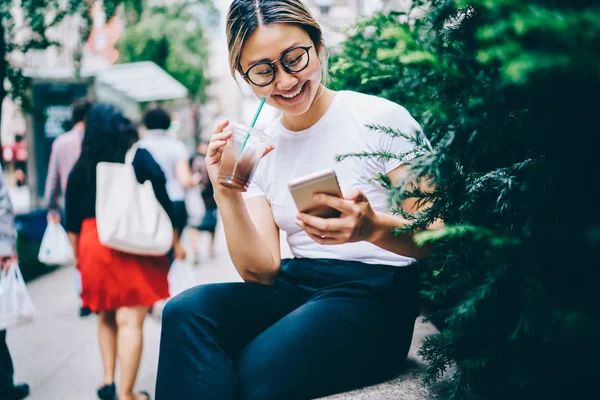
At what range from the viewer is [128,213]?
3236 millimetres

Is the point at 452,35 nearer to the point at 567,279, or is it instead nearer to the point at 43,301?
the point at 567,279

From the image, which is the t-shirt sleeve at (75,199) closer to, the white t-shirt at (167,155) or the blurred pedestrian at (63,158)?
the blurred pedestrian at (63,158)

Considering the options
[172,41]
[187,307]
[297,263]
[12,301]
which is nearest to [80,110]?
[12,301]

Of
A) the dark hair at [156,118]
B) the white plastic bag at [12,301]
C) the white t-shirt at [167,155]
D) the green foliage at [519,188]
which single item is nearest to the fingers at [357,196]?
the green foliage at [519,188]

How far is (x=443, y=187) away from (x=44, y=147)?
932cm

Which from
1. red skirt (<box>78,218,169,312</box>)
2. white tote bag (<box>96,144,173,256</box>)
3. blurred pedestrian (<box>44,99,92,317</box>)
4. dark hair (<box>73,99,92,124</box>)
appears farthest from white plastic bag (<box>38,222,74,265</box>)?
white tote bag (<box>96,144,173,256</box>)

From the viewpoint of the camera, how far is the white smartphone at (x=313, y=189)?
4.28 feet

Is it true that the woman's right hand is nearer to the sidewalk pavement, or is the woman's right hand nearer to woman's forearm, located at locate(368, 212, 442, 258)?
woman's forearm, located at locate(368, 212, 442, 258)

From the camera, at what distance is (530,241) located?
3.18ft

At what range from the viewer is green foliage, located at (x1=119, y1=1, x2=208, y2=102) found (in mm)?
16000

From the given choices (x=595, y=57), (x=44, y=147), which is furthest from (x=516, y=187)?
(x=44, y=147)

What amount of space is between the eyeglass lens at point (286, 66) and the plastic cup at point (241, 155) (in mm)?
215

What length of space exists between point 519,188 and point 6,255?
3086mm

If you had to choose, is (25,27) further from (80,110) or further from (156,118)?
(156,118)
